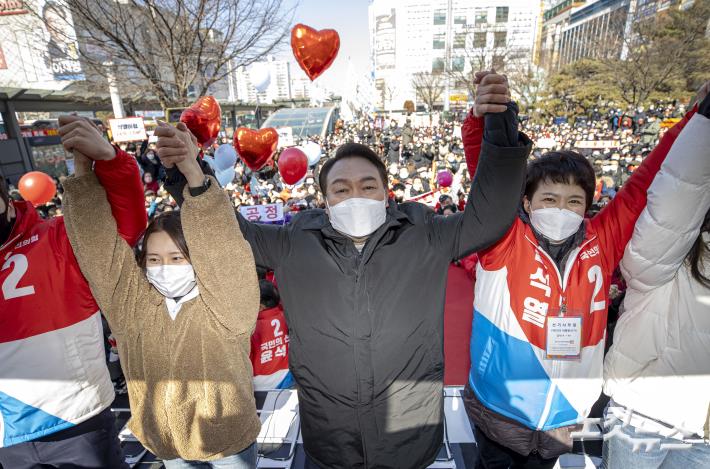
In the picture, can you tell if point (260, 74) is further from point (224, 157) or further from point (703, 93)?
point (703, 93)

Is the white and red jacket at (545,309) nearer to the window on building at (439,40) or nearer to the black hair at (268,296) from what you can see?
the black hair at (268,296)

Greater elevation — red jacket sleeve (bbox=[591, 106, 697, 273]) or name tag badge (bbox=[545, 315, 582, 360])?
red jacket sleeve (bbox=[591, 106, 697, 273])

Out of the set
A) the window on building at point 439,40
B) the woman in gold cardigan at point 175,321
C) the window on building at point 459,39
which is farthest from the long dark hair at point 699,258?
the window on building at point 439,40

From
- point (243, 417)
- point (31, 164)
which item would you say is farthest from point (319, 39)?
point (31, 164)

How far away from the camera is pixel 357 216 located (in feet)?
4.70

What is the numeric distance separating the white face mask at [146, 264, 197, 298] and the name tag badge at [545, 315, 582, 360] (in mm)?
1370

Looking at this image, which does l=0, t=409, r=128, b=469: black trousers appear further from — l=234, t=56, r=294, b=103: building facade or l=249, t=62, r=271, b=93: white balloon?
l=234, t=56, r=294, b=103: building facade

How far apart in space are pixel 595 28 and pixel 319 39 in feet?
166

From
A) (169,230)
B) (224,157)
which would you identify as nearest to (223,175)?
(224,157)

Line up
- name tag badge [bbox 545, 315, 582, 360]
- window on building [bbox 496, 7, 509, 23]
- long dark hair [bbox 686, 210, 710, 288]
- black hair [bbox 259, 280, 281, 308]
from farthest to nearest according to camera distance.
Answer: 1. window on building [bbox 496, 7, 509, 23]
2. black hair [bbox 259, 280, 281, 308]
3. name tag badge [bbox 545, 315, 582, 360]
4. long dark hair [bbox 686, 210, 710, 288]

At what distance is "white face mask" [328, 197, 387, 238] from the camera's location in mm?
1428

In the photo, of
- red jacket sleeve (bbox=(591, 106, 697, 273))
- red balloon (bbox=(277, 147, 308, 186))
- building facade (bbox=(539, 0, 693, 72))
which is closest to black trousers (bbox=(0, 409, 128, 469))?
red jacket sleeve (bbox=(591, 106, 697, 273))

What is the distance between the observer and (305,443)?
1.53 metres

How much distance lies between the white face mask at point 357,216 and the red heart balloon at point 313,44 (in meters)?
4.66
